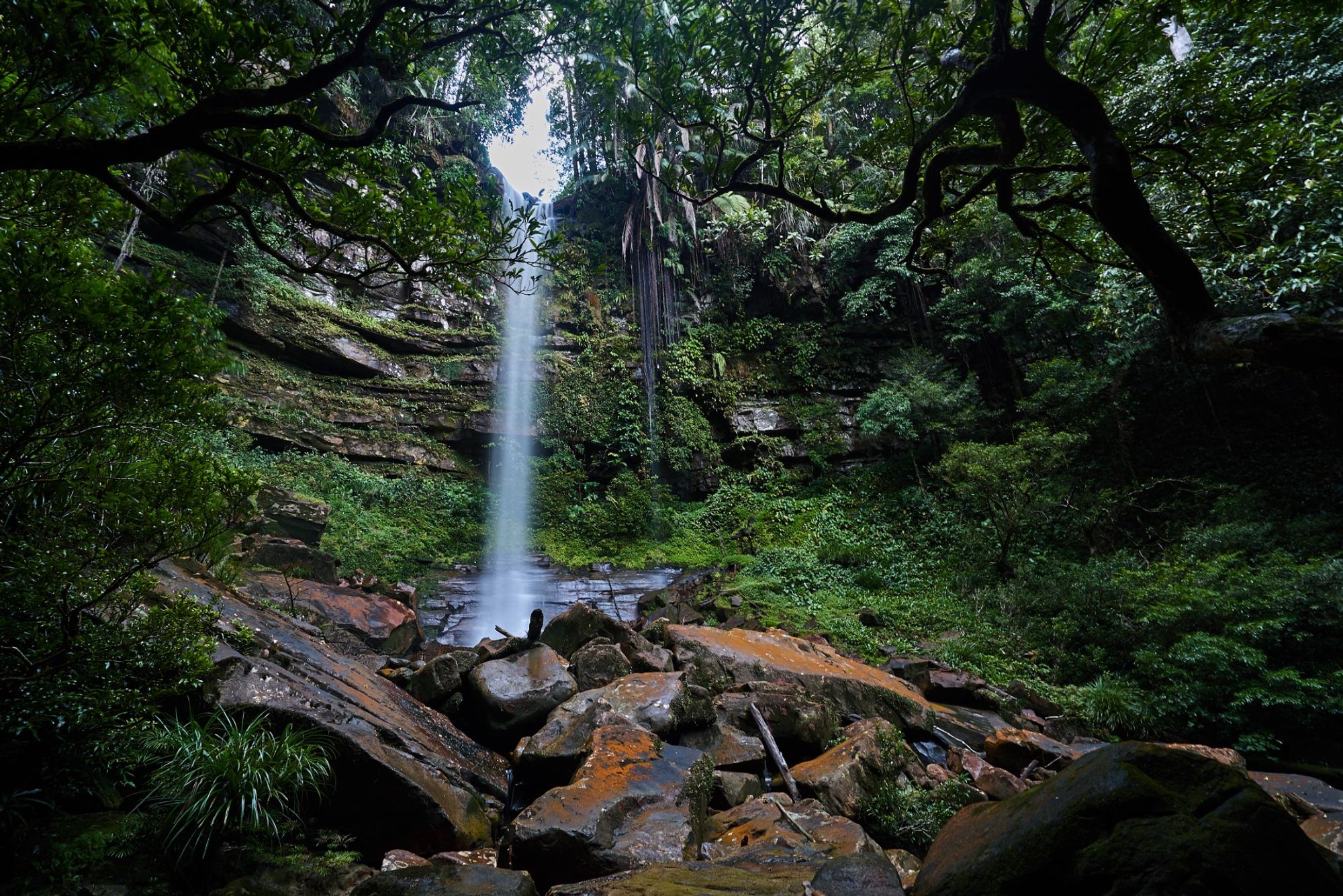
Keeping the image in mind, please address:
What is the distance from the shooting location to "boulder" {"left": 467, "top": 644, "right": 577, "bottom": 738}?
16.3ft

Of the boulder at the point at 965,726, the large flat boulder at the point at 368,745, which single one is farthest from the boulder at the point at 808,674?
the large flat boulder at the point at 368,745

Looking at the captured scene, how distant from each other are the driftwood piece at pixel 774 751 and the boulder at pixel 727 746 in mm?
75

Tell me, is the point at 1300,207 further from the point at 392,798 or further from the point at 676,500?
the point at 676,500

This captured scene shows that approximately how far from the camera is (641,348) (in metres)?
18.4

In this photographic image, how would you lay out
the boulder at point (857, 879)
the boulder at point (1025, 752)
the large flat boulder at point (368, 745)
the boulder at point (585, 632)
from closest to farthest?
the boulder at point (857, 879) < the large flat boulder at point (368, 745) < the boulder at point (1025, 752) < the boulder at point (585, 632)

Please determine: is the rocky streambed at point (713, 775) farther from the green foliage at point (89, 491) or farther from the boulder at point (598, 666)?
the green foliage at point (89, 491)

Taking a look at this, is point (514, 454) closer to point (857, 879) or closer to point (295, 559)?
point (295, 559)

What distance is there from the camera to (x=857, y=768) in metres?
4.04

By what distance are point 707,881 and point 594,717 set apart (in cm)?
212

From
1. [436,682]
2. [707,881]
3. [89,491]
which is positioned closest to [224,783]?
[89,491]

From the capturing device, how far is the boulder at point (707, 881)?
2322 mm

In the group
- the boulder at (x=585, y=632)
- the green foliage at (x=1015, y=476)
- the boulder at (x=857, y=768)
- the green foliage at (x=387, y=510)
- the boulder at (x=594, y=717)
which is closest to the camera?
the boulder at (x=857, y=768)

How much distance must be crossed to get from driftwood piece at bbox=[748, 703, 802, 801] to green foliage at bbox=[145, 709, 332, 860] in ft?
9.91

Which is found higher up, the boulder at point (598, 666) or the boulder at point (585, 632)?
the boulder at point (585, 632)
